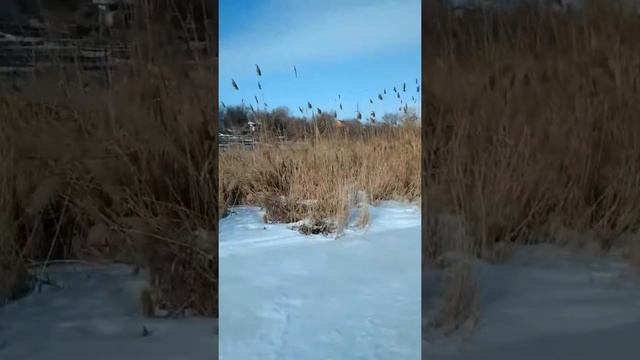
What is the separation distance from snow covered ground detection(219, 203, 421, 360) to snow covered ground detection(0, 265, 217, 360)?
0.11 m

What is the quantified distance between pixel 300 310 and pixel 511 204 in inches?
21.4

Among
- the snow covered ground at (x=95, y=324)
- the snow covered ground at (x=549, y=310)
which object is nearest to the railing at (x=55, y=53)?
the snow covered ground at (x=95, y=324)

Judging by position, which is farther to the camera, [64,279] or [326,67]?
[326,67]

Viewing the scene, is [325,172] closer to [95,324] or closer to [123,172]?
[123,172]

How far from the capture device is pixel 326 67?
1.67m

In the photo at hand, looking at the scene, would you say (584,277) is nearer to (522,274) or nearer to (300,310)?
(522,274)

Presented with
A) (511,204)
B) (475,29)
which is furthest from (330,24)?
(511,204)

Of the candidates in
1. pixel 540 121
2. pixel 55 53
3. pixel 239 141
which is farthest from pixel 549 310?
pixel 55 53

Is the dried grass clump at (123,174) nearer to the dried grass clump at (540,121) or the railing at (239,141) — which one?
the railing at (239,141)

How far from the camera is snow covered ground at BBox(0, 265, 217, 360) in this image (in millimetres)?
1530

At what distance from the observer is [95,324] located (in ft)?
5.08

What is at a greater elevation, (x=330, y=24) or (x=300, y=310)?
(x=330, y=24)

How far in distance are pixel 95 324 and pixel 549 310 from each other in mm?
1005

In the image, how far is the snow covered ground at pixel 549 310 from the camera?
155 centimetres
